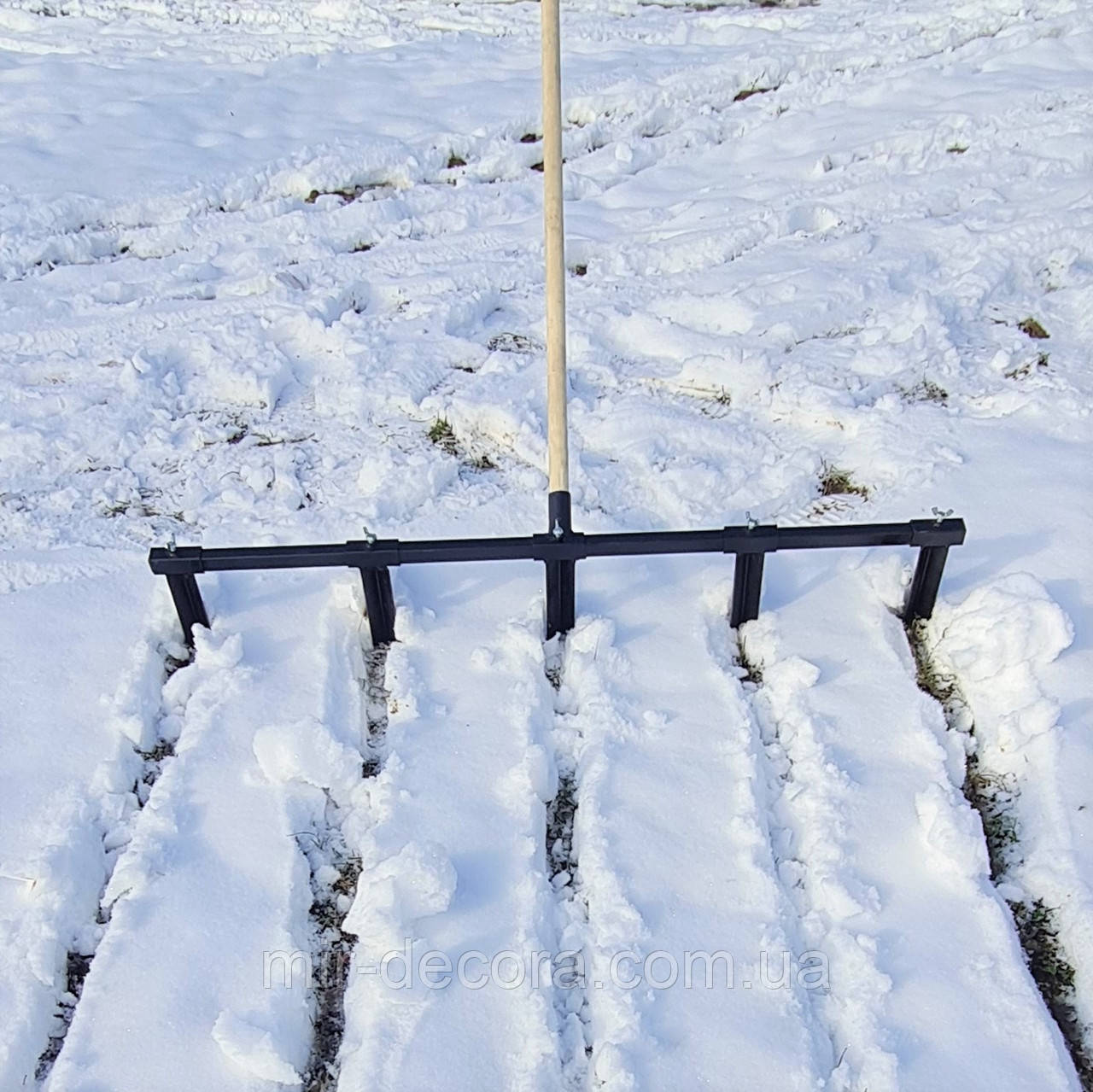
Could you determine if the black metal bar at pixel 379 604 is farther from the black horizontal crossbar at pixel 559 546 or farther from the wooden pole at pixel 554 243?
the wooden pole at pixel 554 243

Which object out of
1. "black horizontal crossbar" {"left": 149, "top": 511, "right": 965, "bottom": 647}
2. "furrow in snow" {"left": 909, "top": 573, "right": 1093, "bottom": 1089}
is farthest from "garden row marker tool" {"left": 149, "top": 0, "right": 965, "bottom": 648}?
"furrow in snow" {"left": 909, "top": 573, "right": 1093, "bottom": 1089}

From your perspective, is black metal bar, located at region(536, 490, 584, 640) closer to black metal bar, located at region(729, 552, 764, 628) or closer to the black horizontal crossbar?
the black horizontal crossbar

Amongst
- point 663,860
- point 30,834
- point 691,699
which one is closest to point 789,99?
point 691,699

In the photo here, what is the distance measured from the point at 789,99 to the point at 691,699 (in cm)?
470

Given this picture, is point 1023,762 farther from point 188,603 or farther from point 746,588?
point 188,603

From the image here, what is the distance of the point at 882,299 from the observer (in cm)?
433

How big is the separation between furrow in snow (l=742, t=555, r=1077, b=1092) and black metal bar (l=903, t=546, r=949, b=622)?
0.07 meters

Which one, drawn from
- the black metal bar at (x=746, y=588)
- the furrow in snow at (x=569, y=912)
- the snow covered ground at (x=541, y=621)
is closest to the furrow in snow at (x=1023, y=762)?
the snow covered ground at (x=541, y=621)

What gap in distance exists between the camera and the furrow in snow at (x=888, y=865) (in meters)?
2.17

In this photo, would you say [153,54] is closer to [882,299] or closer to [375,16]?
[375,16]

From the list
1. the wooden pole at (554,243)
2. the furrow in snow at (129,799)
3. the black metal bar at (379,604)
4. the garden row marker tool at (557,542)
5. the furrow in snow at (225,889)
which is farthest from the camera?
the black metal bar at (379,604)

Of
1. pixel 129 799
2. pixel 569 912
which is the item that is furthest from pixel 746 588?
pixel 129 799

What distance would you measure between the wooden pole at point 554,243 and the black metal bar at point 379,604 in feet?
1.90

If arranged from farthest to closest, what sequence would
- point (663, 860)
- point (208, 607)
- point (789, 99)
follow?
1. point (789, 99)
2. point (208, 607)
3. point (663, 860)
